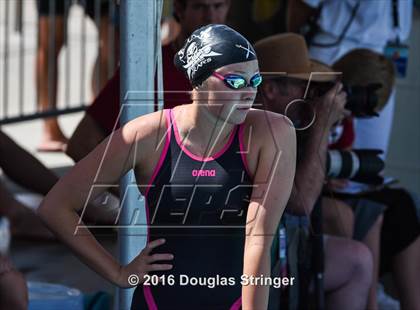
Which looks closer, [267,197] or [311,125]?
[267,197]

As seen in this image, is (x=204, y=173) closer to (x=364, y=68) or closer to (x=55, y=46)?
(x=364, y=68)

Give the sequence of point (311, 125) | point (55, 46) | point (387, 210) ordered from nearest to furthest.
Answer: point (311, 125) → point (387, 210) → point (55, 46)

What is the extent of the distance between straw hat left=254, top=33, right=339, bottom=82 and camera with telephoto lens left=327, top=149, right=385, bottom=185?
0.97ft

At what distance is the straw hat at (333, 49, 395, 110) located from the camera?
4695 mm

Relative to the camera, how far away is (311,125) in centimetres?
382

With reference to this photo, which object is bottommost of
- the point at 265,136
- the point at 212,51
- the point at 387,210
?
the point at 387,210

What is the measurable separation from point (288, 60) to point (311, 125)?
0.48 metres

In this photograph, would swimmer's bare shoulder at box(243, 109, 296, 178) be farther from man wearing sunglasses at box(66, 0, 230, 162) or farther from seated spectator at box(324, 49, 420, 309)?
seated spectator at box(324, 49, 420, 309)

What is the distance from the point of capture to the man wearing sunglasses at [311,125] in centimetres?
380

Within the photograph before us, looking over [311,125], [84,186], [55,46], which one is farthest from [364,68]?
[55,46]

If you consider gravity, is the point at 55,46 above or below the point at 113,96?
below

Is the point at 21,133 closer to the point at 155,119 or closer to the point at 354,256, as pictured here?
the point at 354,256

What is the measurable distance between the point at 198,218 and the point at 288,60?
138 centimetres

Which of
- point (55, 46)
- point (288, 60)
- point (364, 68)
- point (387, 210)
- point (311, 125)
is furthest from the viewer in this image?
point (55, 46)
